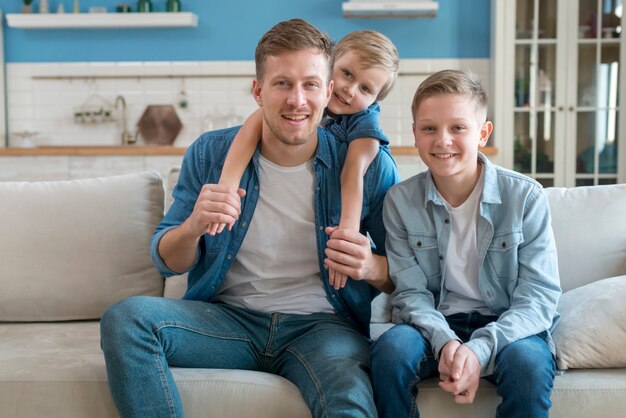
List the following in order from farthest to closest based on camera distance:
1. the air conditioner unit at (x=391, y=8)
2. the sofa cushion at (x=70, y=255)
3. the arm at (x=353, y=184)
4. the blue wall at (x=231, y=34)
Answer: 1. the blue wall at (x=231, y=34)
2. the air conditioner unit at (x=391, y=8)
3. the sofa cushion at (x=70, y=255)
4. the arm at (x=353, y=184)

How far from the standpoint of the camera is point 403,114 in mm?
5809

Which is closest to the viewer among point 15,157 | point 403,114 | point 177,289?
point 177,289

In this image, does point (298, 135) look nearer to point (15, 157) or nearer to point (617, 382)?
point (617, 382)

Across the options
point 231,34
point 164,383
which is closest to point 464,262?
point 164,383

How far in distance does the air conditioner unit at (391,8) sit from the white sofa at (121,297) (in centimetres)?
343

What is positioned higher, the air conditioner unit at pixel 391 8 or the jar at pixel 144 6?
the jar at pixel 144 6

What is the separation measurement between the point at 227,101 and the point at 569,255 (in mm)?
4112

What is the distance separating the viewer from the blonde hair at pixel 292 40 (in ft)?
5.97

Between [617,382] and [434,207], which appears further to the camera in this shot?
[434,207]

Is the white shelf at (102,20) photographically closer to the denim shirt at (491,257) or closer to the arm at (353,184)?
the arm at (353,184)

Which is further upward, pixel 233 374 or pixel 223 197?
pixel 223 197

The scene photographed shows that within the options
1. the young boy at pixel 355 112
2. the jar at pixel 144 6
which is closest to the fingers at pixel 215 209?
the young boy at pixel 355 112

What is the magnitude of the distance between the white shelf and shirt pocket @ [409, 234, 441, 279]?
13.8 ft

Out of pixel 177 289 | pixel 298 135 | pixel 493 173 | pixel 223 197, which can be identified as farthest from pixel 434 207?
pixel 177 289
